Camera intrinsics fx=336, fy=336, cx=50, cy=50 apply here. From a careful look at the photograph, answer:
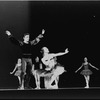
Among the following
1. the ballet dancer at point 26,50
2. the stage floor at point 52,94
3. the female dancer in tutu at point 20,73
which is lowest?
the stage floor at point 52,94

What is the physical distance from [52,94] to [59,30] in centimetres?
119

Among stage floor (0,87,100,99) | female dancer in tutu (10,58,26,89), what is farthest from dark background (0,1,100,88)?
stage floor (0,87,100,99)

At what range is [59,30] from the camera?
590 cm

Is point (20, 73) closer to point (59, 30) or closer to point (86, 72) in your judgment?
point (59, 30)

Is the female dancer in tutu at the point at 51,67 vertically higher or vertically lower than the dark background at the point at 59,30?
lower

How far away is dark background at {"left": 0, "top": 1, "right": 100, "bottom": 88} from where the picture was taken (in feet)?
19.1

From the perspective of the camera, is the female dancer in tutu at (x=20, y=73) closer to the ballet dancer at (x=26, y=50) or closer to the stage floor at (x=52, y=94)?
the ballet dancer at (x=26, y=50)

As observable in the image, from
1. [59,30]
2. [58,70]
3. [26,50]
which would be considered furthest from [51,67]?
[59,30]

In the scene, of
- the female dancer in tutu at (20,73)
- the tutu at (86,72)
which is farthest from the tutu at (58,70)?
the female dancer in tutu at (20,73)

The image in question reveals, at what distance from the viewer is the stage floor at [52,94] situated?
5305mm

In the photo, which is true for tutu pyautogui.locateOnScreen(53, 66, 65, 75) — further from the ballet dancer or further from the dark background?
the ballet dancer

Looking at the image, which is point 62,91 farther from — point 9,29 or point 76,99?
point 9,29

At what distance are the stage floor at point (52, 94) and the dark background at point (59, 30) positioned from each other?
1.30ft

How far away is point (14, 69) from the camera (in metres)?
5.77
